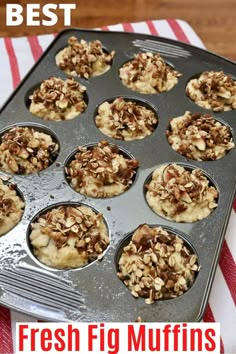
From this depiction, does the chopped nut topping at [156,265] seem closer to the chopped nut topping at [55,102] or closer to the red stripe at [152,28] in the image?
the chopped nut topping at [55,102]

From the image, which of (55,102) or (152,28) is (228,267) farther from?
(152,28)

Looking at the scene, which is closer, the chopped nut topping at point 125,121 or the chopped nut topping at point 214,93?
the chopped nut topping at point 125,121

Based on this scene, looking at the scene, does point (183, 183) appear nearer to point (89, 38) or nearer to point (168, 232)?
point (168, 232)

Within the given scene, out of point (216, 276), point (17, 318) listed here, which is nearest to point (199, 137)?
point (216, 276)

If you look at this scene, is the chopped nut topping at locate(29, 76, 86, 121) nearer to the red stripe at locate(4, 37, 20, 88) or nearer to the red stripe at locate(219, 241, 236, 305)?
the red stripe at locate(4, 37, 20, 88)

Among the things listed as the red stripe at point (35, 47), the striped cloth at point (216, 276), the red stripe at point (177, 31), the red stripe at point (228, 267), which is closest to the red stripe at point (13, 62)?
the striped cloth at point (216, 276)

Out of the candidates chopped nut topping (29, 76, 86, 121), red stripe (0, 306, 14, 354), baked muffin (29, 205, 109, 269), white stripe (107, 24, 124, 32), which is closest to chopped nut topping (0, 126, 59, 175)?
chopped nut topping (29, 76, 86, 121)
